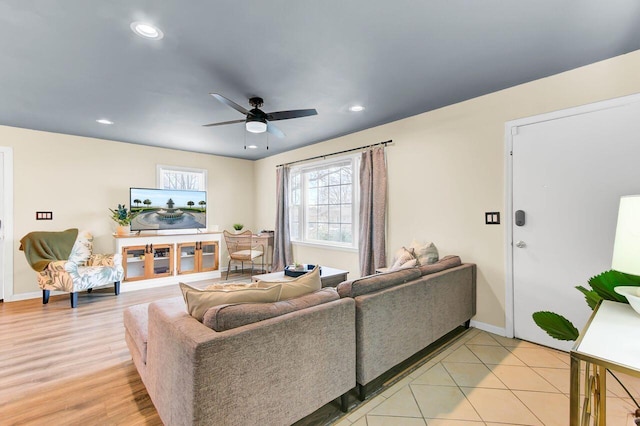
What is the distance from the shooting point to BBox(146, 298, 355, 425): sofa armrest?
49.5 inches

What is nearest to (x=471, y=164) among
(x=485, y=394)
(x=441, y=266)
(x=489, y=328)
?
(x=441, y=266)

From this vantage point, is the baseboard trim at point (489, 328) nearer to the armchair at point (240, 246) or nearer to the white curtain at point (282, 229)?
the white curtain at point (282, 229)

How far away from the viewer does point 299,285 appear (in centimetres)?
186

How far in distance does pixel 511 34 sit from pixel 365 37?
1027 mm

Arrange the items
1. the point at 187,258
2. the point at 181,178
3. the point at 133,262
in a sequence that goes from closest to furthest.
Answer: the point at 133,262 → the point at 187,258 → the point at 181,178

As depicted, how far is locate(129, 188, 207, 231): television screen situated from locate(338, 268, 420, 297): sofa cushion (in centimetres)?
437

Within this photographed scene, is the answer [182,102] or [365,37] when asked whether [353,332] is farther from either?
[182,102]

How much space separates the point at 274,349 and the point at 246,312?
0.24 metres

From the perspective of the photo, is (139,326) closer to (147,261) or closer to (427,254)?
(427,254)

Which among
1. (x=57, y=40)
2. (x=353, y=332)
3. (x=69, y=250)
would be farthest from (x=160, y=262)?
(x=353, y=332)

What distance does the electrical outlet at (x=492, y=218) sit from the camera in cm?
297

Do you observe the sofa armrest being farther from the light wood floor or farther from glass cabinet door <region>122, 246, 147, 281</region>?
glass cabinet door <region>122, 246, 147, 281</region>

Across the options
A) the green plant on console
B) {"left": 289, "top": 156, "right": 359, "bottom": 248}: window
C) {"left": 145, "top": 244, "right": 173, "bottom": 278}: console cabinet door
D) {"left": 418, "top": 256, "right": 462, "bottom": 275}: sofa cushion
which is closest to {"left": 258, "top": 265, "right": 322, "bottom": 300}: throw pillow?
{"left": 418, "top": 256, "right": 462, "bottom": 275}: sofa cushion

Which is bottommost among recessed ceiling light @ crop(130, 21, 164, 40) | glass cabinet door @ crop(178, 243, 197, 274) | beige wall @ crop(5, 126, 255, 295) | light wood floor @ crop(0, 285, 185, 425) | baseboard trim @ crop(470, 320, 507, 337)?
light wood floor @ crop(0, 285, 185, 425)
